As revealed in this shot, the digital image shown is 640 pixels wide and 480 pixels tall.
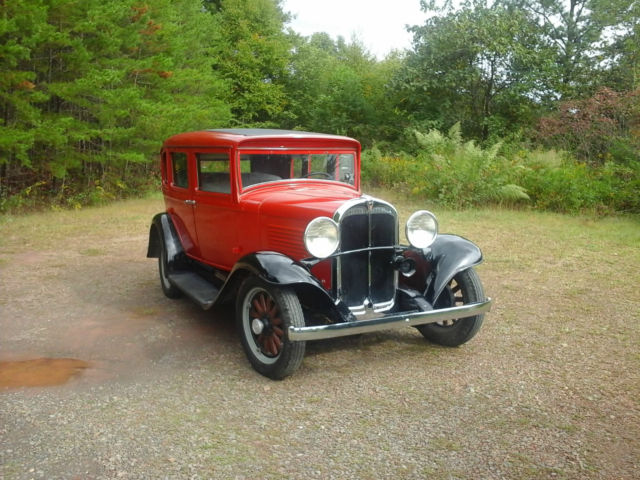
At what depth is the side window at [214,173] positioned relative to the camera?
476 centimetres

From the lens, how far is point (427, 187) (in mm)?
12633

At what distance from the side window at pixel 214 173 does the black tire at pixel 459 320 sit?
2.10 metres

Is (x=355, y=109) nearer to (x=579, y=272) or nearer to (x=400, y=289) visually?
(x=579, y=272)

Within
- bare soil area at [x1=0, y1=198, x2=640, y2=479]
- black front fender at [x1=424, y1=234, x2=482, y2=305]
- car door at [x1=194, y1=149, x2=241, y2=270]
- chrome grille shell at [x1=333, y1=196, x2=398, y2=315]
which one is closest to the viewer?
bare soil area at [x1=0, y1=198, x2=640, y2=479]

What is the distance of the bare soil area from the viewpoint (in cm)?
277

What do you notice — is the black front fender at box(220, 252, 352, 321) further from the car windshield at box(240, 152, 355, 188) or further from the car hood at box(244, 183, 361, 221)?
the car windshield at box(240, 152, 355, 188)

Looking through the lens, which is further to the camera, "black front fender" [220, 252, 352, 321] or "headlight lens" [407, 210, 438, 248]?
"headlight lens" [407, 210, 438, 248]

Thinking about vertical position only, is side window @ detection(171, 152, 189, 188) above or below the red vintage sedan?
above

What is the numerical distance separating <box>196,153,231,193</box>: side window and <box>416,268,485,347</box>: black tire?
2.10m

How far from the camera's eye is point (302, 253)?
162 inches

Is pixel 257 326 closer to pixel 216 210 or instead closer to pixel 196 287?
pixel 196 287

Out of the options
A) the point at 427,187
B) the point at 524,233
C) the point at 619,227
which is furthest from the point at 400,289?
the point at 427,187

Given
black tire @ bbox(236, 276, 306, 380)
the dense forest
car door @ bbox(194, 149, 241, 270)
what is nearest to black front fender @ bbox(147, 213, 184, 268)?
car door @ bbox(194, 149, 241, 270)

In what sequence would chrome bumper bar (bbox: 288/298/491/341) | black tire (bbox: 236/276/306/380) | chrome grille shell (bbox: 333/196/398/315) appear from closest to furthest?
1. chrome bumper bar (bbox: 288/298/491/341)
2. black tire (bbox: 236/276/306/380)
3. chrome grille shell (bbox: 333/196/398/315)
